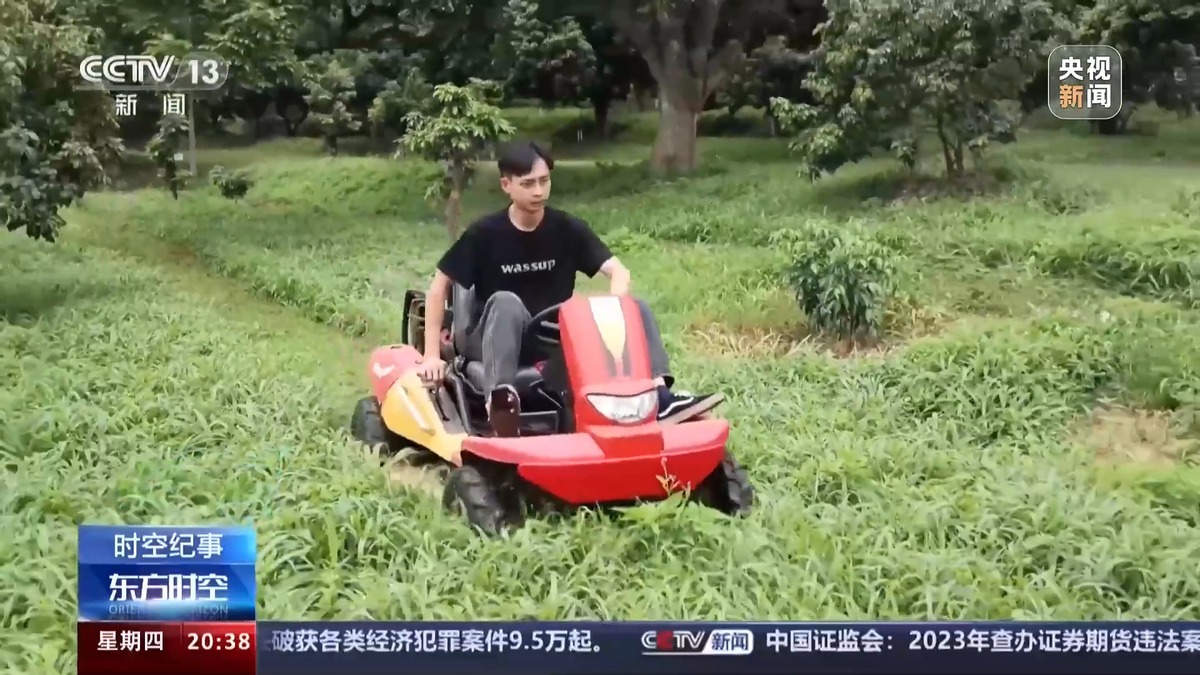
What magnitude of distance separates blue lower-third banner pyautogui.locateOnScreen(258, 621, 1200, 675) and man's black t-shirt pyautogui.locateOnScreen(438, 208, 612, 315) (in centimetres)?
60

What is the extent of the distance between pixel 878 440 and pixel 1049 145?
2.13 feet

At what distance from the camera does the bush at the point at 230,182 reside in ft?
7.41

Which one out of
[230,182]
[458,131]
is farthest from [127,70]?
[458,131]

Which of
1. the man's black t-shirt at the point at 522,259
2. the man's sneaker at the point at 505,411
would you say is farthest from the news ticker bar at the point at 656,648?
the man's black t-shirt at the point at 522,259

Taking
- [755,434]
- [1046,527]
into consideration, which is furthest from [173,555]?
[1046,527]

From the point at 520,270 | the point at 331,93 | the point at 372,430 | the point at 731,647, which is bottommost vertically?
the point at 731,647

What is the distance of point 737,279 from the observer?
2551 millimetres

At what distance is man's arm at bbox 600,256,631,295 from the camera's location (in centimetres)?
218

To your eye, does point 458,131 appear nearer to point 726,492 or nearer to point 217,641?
point 726,492

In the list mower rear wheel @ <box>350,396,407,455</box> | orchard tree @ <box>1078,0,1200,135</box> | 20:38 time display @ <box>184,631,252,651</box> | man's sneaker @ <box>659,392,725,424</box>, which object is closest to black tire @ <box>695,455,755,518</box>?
man's sneaker @ <box>659,392,725,424</box>

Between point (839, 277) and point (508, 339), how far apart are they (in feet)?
2.30

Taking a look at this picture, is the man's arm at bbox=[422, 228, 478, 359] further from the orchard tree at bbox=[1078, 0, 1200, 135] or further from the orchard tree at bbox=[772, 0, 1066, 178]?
the orchard tree at bbox=[1078, 0, 1200, 135]

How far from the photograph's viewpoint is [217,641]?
1979 millimetres

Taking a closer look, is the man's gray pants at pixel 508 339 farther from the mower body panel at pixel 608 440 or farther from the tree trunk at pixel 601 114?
the tree trunk at pixel 601 114
